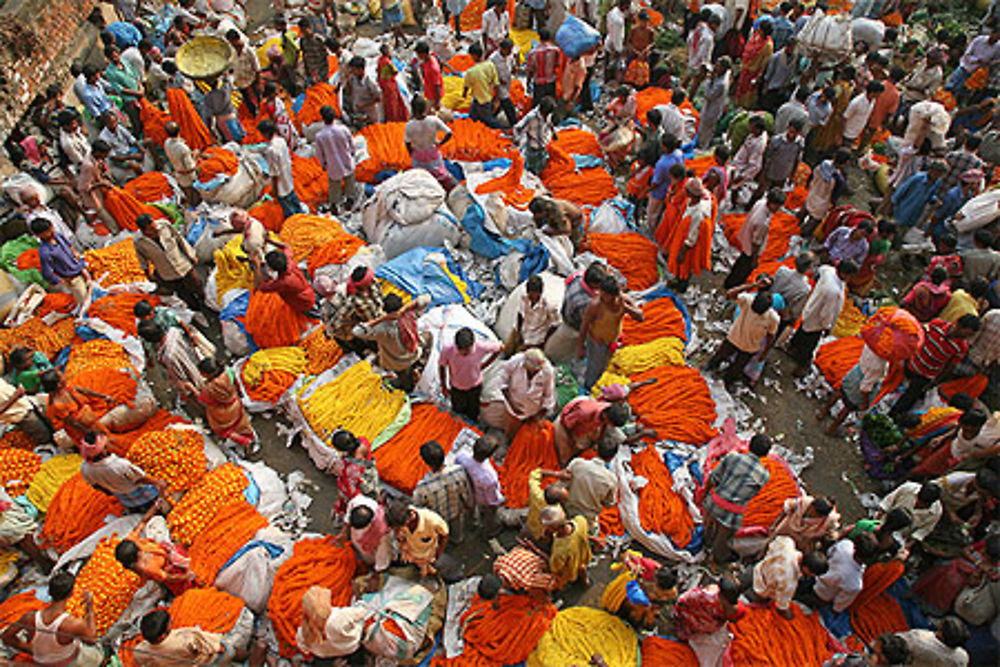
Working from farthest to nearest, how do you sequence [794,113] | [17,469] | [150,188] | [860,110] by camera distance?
[150,188] < [860,110] < [794,113] < [17,469]

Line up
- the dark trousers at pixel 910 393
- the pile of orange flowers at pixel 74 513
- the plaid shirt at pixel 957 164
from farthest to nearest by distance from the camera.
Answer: the plaid shirt at pixel 957 164
the dark trousers at pixel 910 393
the pile of orange flowers at pixel 74 513

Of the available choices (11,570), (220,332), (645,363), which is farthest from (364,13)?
(11,570)

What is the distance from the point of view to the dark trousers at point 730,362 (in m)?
6.92

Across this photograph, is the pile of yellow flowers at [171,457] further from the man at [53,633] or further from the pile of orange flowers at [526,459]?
the pile of orange flowers at [526,459]

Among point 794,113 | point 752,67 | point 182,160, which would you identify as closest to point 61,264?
point 182,160

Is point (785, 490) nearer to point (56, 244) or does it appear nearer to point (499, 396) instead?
point (499, 396)

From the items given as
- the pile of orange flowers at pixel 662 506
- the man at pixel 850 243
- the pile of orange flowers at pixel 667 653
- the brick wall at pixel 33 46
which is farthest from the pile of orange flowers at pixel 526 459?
the brick wall at pixel 33 46

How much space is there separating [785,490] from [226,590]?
4.93 m

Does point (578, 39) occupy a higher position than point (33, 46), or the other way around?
point (578, 39)

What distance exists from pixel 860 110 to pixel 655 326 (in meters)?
4.49

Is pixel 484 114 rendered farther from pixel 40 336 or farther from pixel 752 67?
pixel 40 336

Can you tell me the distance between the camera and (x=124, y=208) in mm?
8484

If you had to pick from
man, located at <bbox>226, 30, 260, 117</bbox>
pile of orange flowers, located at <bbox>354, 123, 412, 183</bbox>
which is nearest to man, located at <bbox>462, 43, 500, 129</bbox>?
pile of orange flowers, located at <bbox>354, 123, 412, 183</bbox>

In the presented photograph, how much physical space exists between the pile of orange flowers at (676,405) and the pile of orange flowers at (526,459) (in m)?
1.15
